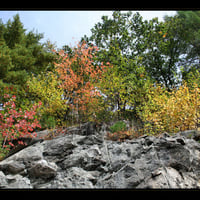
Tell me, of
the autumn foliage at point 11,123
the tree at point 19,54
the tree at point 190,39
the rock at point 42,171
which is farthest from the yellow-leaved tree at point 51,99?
the tree at point 190,39

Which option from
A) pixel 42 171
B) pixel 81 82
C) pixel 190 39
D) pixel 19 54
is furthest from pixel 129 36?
pixel 42 171

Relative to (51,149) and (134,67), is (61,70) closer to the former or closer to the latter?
(134,67)

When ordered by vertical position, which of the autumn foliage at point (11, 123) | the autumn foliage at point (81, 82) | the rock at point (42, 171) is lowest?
the rock at point (42, 171)

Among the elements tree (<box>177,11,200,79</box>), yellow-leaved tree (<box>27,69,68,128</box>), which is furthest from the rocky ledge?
tree (<box>177,11,200,79</box>)

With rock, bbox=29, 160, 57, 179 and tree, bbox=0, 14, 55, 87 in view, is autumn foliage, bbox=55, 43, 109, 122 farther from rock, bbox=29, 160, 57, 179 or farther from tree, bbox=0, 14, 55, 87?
rock, bbox=29, 160, 57, 179

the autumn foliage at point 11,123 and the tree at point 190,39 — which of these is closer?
the autumn foliage at point 11,123

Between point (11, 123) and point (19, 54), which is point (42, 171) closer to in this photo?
point (11, 123)

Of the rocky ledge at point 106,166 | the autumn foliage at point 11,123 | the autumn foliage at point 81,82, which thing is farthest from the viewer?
the autumn foliage at point 81,82

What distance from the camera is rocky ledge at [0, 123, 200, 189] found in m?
3.88

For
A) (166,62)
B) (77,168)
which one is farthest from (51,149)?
(166,62)

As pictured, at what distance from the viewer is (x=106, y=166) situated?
4.93 metres

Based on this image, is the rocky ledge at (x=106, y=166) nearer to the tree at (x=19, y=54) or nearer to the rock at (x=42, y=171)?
the rock at (x=42, y=171)

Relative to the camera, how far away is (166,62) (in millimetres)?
14062

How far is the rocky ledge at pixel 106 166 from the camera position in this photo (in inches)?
153
